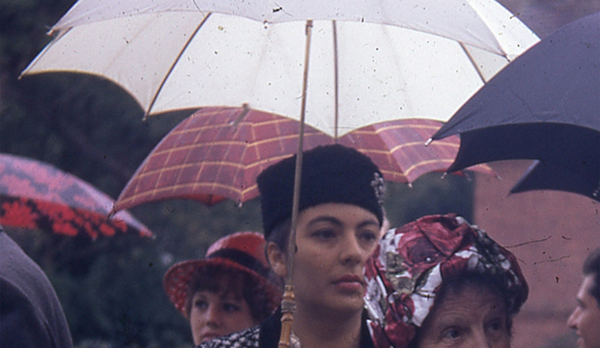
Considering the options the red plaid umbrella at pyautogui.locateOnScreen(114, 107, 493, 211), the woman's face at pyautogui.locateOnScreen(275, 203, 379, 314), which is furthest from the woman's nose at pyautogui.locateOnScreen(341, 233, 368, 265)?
the red plaid umbrella at pyautogui.locateOnScreen(114, 107, 493, 211)

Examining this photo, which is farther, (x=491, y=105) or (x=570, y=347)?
(x=570, y=347)

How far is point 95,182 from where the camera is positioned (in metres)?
8.15

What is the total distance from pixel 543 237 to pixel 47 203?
245 inches

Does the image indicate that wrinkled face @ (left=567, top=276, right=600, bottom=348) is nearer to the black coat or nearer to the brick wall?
the black coat

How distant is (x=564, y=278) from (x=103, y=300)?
5.12 meters

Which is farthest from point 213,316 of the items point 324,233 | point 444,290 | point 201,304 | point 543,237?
point 543,237

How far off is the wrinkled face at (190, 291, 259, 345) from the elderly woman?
46.4 inches

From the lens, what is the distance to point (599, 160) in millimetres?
2787

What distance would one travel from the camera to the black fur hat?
2.81m

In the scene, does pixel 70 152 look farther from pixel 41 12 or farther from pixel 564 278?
pixel 564 278

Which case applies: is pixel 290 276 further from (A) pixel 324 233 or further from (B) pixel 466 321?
(B) pixel 466 321

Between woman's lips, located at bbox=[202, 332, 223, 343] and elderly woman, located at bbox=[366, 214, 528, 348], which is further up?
elderly woman, located at bbox=[366, 214, 528, 348]

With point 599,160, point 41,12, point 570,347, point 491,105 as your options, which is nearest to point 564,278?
point 570,347

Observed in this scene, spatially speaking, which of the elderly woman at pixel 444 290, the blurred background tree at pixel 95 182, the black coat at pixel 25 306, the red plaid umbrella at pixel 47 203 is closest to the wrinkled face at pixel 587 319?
the elderly woman at pixel 444 290
